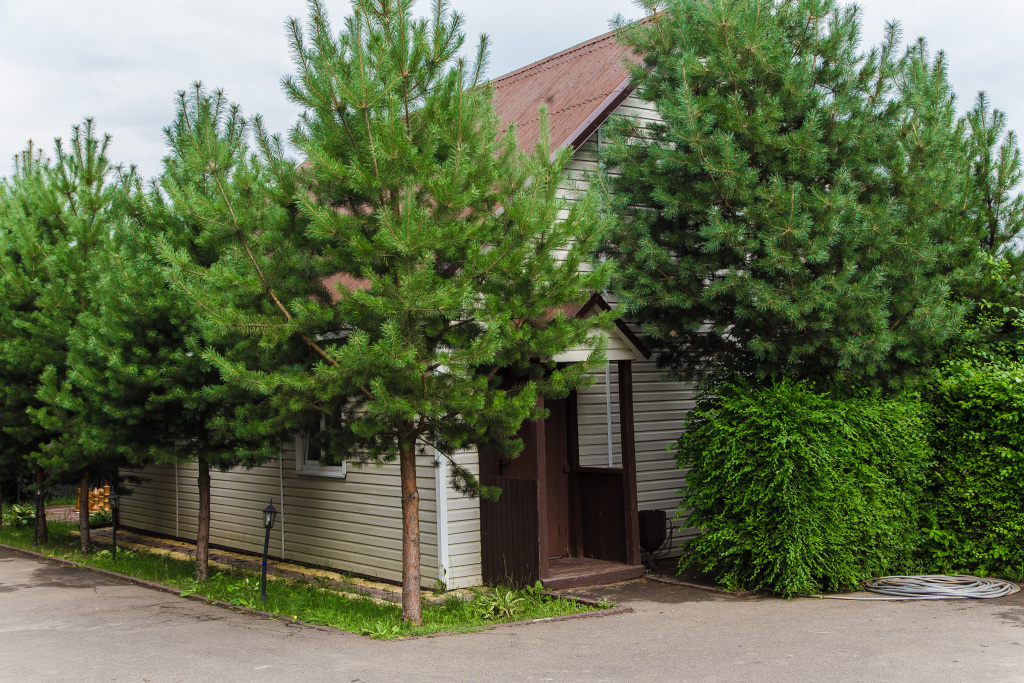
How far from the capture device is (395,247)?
6930mm

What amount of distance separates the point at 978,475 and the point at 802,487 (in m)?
2.32

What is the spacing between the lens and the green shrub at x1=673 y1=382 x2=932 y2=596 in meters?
8.63

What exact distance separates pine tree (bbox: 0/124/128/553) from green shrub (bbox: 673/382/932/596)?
7.30 m

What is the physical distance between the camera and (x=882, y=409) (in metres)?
9.32

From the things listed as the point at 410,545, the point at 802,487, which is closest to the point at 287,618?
the point at 410,545

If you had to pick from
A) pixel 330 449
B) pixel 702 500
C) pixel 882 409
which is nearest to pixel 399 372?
pixel 330 449

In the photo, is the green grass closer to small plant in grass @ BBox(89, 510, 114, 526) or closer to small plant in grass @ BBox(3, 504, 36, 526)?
small plant in grass @ BBox(89, 510, 114, 526)

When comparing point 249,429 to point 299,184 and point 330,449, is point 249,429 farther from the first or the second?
point 299,184

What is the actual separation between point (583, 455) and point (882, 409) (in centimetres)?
344

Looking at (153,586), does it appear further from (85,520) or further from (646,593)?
(646,593)

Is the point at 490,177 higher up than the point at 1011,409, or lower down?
higher up

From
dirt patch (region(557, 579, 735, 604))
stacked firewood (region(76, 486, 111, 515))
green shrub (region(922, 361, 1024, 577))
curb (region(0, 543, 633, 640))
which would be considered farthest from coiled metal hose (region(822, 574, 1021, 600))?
stacked firewood (region(76, 486, 111, 515))

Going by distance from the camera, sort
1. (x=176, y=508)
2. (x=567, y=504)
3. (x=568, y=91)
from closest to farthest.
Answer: (x=567, y=504) < (x=568, y=91) < (x=176, y=508)

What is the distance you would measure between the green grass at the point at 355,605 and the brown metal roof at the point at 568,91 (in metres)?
4.82
